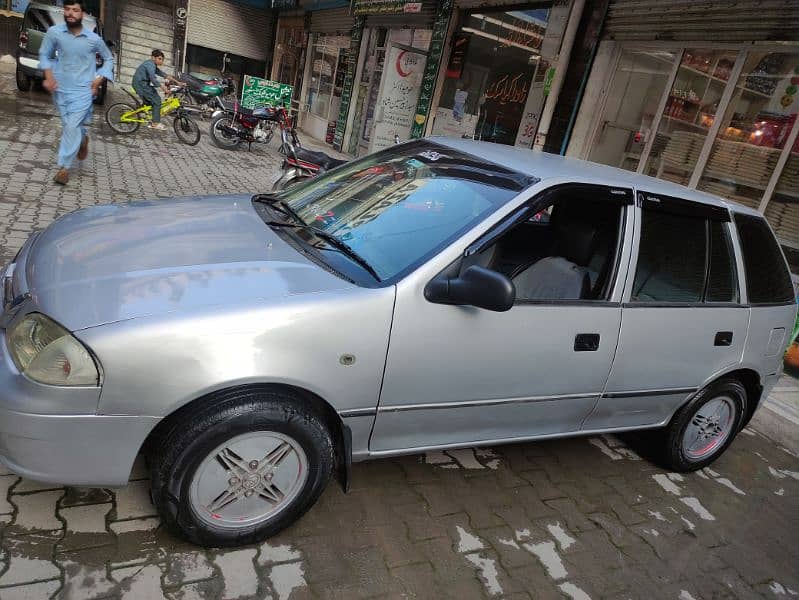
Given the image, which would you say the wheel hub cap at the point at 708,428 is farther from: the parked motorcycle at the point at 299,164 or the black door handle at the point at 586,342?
the parked motorcycle at the point at 299,164

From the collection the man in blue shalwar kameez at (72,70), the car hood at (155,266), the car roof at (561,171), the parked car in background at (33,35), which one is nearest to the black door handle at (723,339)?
the car roof at (561,171)

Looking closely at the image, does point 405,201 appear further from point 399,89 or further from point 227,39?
point 227,39

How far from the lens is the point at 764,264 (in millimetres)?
3488

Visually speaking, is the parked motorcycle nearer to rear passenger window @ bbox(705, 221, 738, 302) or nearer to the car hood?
the car hood

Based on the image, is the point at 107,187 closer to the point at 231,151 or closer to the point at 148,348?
the point at 231,151

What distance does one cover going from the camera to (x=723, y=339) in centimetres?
323

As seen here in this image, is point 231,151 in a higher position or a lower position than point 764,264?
lower

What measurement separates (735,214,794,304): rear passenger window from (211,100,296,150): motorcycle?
9.62 meters

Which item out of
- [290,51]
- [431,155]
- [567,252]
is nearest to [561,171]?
[567,252]

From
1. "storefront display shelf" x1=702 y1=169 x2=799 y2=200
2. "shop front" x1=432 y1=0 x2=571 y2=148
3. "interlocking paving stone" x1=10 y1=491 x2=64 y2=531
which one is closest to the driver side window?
"interlocking paving stone" x1=10 y1=491 x2=64 y2=531

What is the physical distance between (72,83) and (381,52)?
9.25m

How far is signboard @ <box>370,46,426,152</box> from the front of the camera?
39.5 feet

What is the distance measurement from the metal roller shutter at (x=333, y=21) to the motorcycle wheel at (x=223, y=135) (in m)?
5.58

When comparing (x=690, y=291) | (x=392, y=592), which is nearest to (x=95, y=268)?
(x=392, y=592)
